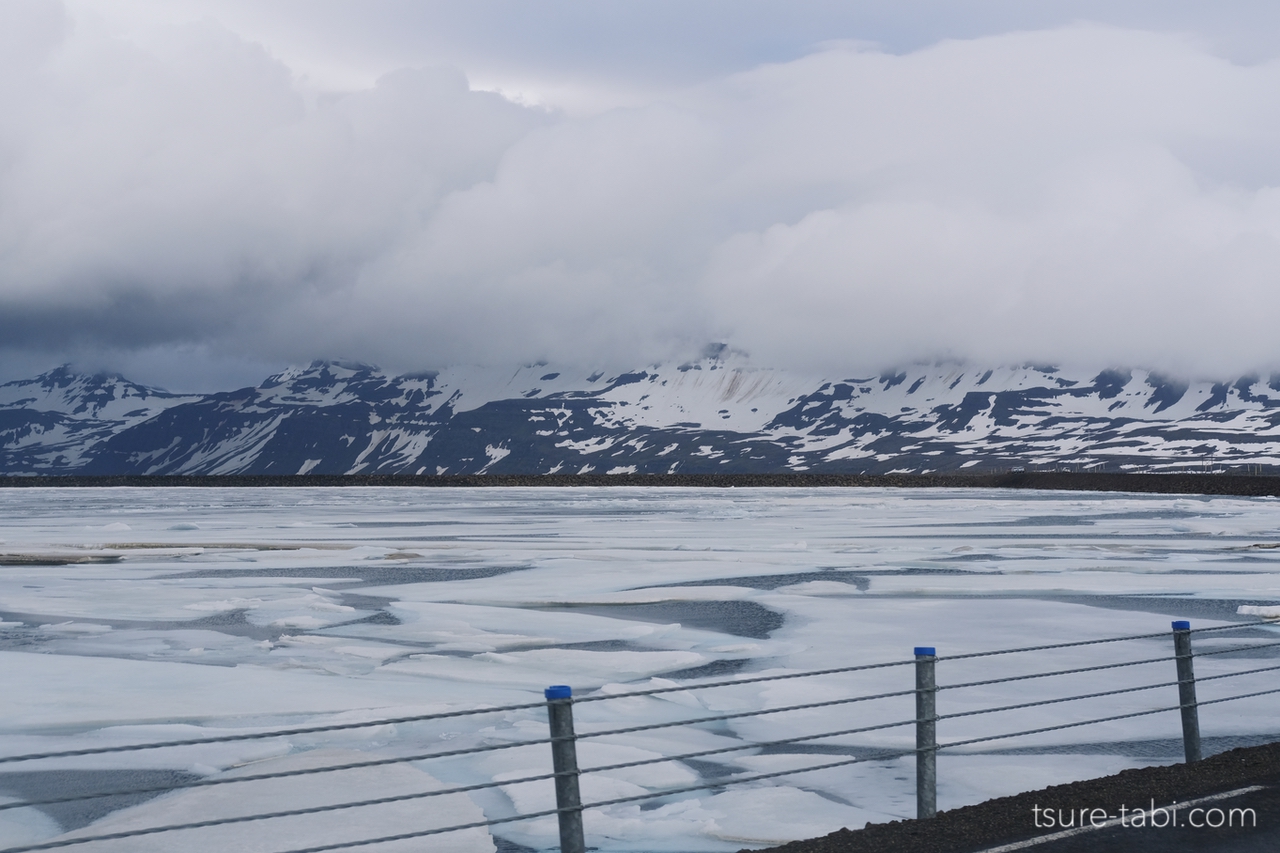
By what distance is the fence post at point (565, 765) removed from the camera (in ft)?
23.3

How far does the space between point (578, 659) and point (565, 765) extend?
1027cm

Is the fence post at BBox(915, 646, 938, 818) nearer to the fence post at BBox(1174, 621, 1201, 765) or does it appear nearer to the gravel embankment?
the gravel embankment

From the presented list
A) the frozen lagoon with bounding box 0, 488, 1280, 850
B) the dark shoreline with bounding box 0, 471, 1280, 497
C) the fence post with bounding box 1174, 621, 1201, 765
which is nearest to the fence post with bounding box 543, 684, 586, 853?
the frozen lagoon with bounding box 0, 488, 1280, 850

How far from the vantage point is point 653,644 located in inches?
744

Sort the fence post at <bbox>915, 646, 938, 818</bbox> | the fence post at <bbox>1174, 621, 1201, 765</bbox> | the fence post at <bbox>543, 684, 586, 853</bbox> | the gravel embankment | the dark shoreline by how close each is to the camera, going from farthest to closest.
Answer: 1. the dark shoreline
2. the fence post at <bbox>1174, 621, 1201, 765</bbox>
3. the fence post at <bbox>915, 646, 938, 818</bbox>
4. the gravel embankment
5. the fence post at <bbox>543, 684, 586, 853</bbox>

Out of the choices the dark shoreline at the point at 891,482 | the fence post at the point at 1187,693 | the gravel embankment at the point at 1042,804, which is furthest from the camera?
the dark shoreline at the point at 891,482

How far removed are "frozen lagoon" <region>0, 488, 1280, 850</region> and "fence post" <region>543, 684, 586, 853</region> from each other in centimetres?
225

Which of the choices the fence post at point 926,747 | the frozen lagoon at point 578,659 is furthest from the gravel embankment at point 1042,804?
the frozen lagoon at point 578,659

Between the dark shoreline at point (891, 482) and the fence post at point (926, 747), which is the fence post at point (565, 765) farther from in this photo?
the dark shoreline at point (891, 482)

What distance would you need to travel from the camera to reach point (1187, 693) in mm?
10352

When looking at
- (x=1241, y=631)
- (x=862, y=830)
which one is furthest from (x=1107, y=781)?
(x=1241, y=631)

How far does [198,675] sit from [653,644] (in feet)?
22.3

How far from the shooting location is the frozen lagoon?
10508 millimetres

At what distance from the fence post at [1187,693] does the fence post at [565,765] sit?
5.82m
